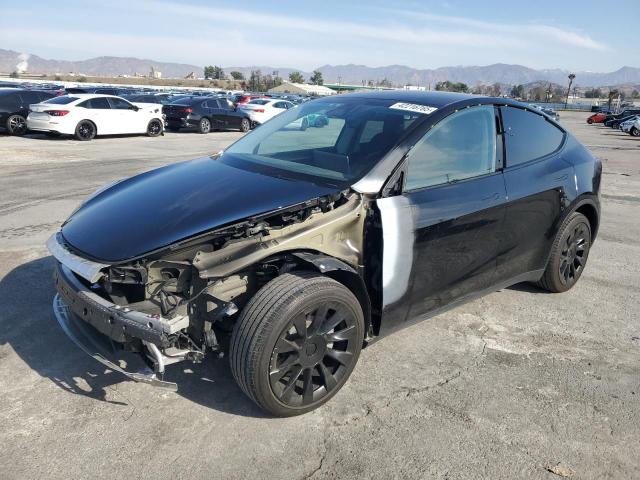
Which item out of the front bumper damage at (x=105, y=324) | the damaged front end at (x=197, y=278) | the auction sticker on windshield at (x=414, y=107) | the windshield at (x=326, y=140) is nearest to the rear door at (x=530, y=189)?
the auction sticker on windshield at (x=414, y=107)

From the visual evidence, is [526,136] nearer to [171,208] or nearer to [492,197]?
[492,197]

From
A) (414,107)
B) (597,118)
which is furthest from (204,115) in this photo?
(597,118)

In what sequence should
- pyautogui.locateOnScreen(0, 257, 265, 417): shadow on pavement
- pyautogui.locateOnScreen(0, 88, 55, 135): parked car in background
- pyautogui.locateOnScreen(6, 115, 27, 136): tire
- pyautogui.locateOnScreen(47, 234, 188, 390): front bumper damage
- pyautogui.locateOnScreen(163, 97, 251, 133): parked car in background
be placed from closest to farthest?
pyautogui.locateOnScreen(47, 234, 188, 390): front bumper damage → pyautogui.locateOnScreen(0, 257, 265, 417): shadow on pavement → pyautogui.locateOnScreen(0, 88, 55, 135): parked car in background → pyautogui.locateOnScreen(6, 115, 27, 136): tire → pyautogui.locateOnScreen(163, 97, 251, 133): parked car in background

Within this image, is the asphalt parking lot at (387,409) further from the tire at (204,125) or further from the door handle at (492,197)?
the tire at (204,125)

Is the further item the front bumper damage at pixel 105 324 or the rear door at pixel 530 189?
the rear door at pixel 530 189

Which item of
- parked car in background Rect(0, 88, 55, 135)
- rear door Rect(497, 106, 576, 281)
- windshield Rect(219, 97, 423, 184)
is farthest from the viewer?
parked car in background Rect(0, 88, 55, 135)

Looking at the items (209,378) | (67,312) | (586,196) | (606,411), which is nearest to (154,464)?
(209,378)

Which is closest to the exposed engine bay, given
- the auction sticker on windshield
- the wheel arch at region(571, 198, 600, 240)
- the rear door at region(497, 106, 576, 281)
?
the auction sticker on windshield

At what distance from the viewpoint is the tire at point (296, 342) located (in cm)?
265

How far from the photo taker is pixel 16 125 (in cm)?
1681

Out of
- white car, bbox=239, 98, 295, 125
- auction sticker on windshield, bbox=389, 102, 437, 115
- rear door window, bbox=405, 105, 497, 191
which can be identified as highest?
auction sticker on windshield, bbox=389, 102, 437, 115

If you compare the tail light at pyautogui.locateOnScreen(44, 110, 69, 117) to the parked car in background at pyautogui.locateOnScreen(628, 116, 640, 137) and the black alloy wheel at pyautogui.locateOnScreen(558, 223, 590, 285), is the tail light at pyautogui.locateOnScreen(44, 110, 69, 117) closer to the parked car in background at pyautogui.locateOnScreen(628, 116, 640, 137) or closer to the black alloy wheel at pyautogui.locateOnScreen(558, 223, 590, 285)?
the black alloy wheel at pyautogui.locateOnScreen(558, 223, 590, 285)

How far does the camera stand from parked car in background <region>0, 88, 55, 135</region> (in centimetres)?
1648

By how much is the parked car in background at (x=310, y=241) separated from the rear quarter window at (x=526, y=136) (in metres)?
0.02
